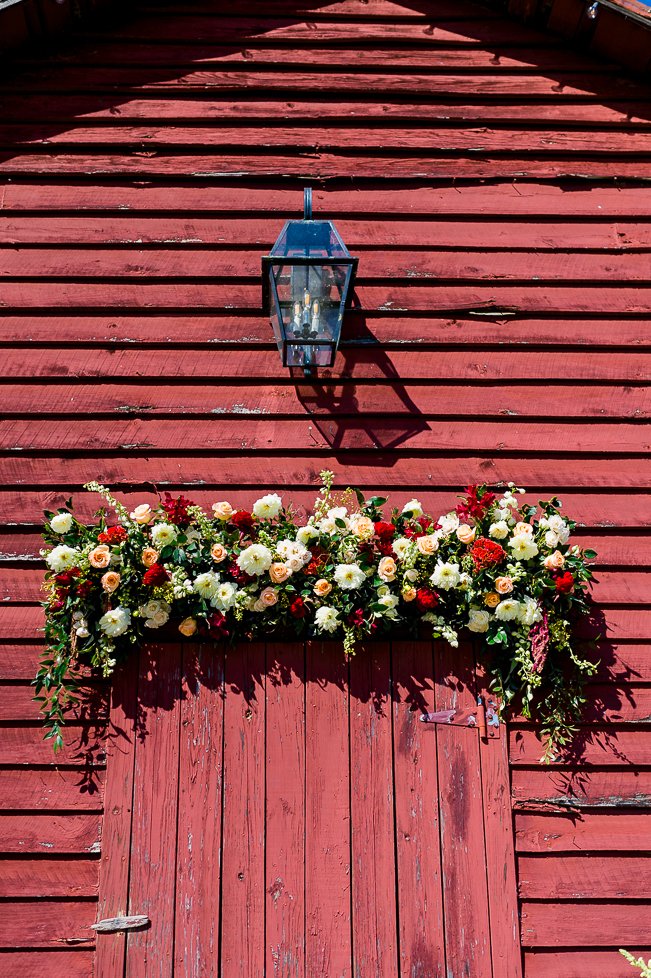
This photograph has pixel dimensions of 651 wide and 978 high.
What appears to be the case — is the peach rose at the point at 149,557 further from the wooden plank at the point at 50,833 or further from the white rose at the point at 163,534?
the wooden plank at the point at 50,833

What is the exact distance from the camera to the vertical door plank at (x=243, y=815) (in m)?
3.17

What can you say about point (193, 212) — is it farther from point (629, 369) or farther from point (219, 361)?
point (629, 369)

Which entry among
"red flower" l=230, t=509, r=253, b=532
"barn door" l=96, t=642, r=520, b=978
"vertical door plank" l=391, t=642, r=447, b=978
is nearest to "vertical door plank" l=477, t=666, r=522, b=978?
"barn door" l=96, t=642, r=520, b=978

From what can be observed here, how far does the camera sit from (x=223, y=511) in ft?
11.4

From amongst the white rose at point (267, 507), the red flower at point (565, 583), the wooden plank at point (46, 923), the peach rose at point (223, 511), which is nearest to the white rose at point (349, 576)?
the white rose at point (267, 507)

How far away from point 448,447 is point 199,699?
1514 millimetres

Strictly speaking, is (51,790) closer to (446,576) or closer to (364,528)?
(364,528)

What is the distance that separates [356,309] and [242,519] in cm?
116

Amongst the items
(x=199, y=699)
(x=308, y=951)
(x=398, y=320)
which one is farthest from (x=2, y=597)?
(x=398, y=320)

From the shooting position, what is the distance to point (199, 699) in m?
3.43

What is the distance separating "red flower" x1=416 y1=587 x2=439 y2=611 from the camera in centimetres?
338

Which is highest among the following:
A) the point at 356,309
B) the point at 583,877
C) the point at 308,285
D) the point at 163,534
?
the point at 356,309

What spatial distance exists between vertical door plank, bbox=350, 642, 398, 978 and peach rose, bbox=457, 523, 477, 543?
54 cm

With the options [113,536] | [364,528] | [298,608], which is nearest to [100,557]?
[113,536]
